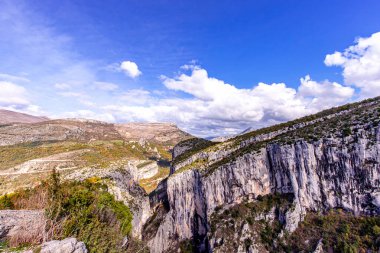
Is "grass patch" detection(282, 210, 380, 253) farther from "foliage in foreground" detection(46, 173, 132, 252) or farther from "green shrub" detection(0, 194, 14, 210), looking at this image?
"green shrub" detection(0, 194, 14, 210)

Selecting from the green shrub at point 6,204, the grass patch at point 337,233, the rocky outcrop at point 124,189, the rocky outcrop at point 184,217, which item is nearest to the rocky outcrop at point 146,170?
the rocky outcrop at point 124,189

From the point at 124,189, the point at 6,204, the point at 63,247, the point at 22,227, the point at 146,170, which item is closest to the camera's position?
the point at 63,247

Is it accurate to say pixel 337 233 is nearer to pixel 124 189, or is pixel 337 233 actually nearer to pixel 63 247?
pixel 63 247

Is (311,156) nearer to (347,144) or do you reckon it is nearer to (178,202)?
(347,144)

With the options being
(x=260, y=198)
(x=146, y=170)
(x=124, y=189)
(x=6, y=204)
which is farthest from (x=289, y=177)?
(x=146, y=170)

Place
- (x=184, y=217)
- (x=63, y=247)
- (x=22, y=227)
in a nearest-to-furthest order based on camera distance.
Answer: (x=63, y=247), (x=22, y=227), (x=184, y=217)

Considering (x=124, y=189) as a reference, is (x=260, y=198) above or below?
above

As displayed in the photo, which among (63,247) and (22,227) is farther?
(22,227)

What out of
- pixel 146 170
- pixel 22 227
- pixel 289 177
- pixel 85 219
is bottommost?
pixel 146 170

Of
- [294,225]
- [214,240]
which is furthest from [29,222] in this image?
[294,225]
